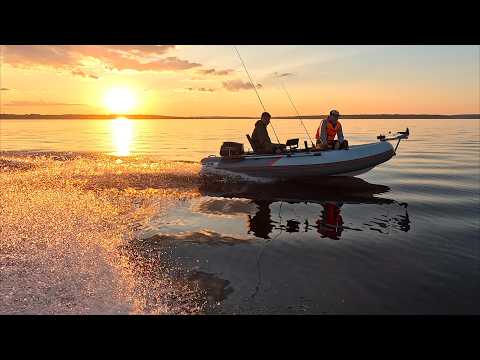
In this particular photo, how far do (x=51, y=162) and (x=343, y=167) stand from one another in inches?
540

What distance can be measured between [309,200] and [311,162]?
2.24 m

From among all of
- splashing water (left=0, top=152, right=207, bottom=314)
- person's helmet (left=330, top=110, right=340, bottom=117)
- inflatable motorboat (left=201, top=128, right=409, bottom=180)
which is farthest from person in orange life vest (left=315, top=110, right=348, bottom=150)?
splashing water (left=0, top=152, right=207, bottom=314)

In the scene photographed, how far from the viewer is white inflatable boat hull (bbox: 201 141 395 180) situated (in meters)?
13.2

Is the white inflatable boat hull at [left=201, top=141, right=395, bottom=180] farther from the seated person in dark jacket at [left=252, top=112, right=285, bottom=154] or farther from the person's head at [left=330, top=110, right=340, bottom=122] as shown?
the person's head at [left=330, top=110, right=340, bottom=122]

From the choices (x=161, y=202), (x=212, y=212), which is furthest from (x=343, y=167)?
(x=161, y=202)

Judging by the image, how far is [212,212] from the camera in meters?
9.80

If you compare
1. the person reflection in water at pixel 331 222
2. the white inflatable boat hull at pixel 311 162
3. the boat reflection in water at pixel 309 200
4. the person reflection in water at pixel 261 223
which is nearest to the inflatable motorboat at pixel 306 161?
the white inflatable boat hull at pixel 311 162

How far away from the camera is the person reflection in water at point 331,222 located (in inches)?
318

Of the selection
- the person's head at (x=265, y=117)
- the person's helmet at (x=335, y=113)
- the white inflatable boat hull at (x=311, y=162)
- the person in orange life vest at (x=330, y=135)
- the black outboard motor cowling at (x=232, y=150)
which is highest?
the person's helmet at (x=335, y=113)

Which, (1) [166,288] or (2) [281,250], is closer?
(1) [166,288]

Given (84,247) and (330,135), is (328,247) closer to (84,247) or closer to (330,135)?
(84,247)

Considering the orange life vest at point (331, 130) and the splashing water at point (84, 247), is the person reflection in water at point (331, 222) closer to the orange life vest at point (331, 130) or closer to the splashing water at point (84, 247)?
the splashing water at point (84, 247)
